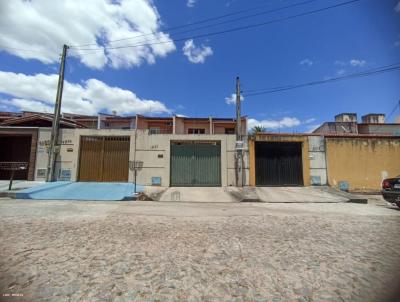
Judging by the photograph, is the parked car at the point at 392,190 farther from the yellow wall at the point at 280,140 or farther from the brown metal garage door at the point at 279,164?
the brown metal garage door at the point at 279,164

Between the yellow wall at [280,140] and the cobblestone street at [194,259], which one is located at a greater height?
the yellow wall at [280,140]

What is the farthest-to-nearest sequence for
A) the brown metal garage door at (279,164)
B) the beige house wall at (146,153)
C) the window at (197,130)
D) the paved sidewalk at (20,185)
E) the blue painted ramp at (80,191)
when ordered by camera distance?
the window at (197,130) → the brown metal garage door at (279,164) → the beige house wall at (146,153) → the paved sidewalk at (20,185) → the blue painted ramp at (80,191)

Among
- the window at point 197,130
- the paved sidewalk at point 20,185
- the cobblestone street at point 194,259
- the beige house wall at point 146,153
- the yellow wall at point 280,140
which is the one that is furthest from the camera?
the window at point 197,130

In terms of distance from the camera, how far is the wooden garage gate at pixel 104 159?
528 inches

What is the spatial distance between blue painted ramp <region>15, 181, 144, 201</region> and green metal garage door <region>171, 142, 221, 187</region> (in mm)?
2553

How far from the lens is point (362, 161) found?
13570 mm

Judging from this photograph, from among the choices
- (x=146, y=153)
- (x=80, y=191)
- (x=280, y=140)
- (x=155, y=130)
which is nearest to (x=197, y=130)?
(x=155, y=130)

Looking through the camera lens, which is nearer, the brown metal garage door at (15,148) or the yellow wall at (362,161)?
the yellow wall at (362,161)

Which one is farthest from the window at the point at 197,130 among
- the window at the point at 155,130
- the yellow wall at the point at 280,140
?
the yellow wall at the point at 280,140

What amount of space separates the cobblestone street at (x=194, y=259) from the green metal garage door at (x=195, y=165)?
7.17 m

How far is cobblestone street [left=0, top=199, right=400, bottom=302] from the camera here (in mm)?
2699

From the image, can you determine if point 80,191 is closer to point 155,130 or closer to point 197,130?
point 155,130

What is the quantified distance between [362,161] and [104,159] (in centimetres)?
1591

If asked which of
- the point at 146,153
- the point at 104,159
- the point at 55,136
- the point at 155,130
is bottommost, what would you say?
the point at 104,159
